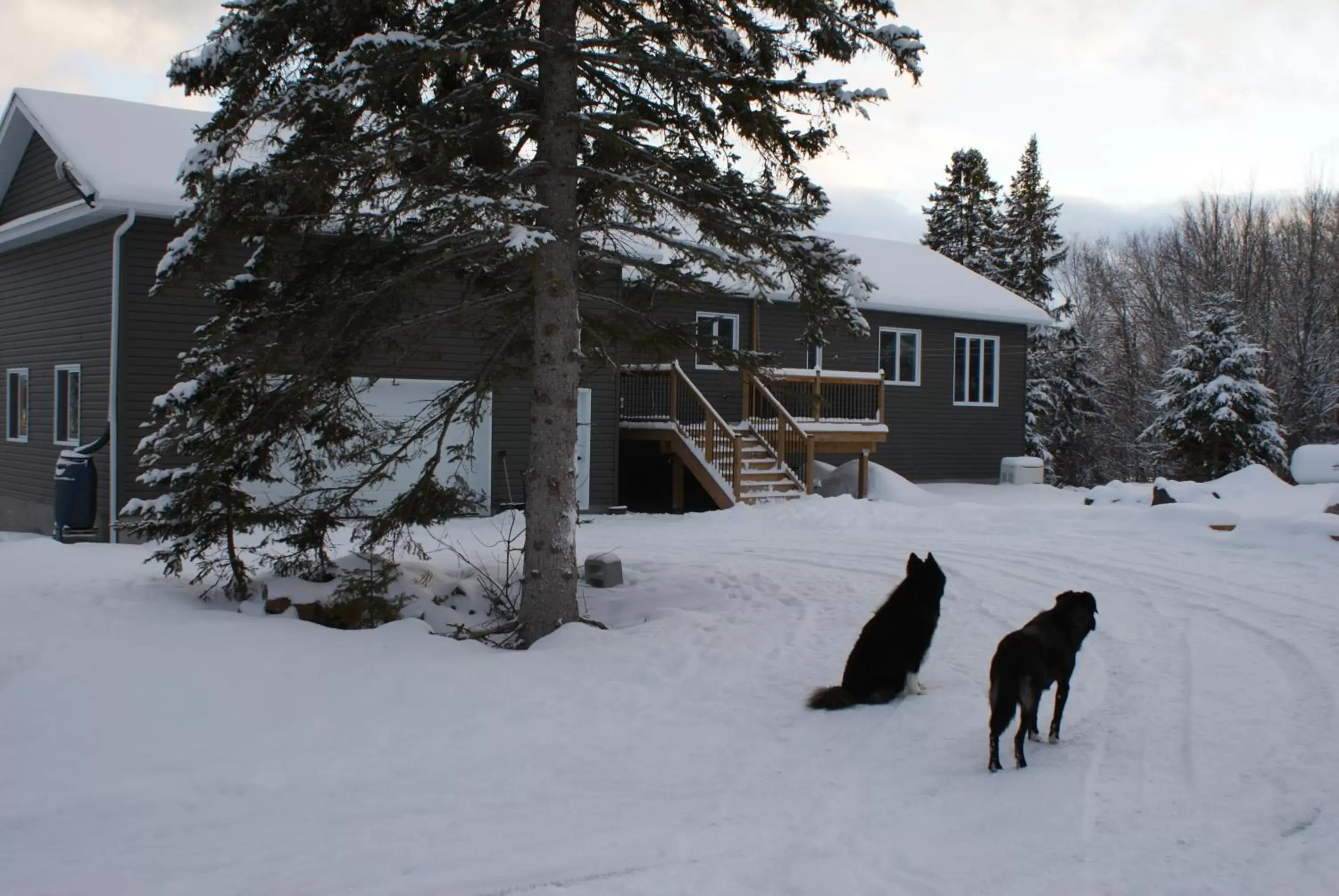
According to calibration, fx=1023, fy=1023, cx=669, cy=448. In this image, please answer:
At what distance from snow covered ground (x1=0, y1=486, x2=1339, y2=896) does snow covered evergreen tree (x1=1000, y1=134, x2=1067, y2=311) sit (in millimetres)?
30606

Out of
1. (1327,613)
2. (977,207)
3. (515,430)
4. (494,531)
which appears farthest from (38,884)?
(977,207)

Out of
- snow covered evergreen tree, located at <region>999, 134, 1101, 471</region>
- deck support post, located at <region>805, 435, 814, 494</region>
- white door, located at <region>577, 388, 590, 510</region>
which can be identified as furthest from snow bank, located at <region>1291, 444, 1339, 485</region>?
snow covered evergreen tree, located at <region>999, 134, 1101, 471</region>

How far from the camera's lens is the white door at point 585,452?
17.9 meters

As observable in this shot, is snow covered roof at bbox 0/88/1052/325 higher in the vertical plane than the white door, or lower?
higher

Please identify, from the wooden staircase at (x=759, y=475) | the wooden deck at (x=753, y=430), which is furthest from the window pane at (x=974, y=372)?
the wooden staircase at (x=759, y=475)

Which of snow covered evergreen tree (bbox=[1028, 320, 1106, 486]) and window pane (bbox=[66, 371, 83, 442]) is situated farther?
snow covered evergreen tree (bbox=[1028, 320, 1106, 486])

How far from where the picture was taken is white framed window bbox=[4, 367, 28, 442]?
57.0 ft

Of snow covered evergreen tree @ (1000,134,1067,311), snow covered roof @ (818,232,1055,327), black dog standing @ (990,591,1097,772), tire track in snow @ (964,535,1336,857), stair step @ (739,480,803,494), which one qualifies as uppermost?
snow covered evergreen tree @ (1000,134,1067,311)

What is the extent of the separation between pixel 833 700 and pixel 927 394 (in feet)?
62.6

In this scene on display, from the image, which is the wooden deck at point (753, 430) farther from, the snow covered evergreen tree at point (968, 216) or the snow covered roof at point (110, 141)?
the snow covered evergreen tree at point (968, 216)

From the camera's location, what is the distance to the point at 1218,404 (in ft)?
75.4

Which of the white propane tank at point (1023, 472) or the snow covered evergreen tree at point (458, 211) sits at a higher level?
the snow covered evergreen tree at point (458, 211)

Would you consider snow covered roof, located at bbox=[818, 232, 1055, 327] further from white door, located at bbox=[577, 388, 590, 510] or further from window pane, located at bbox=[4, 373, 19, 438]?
window pane, located at bbox=[4, 373, 19, 438]

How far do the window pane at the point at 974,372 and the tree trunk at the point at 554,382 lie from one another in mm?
18709
